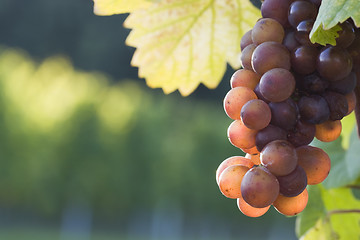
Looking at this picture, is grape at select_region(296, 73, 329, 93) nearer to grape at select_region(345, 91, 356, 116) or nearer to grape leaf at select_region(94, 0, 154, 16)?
grape at select_region(345, 91, 356, 116)

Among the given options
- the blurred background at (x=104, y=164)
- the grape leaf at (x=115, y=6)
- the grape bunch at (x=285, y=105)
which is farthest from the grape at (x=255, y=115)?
the blurred background at (x=104, y=164)

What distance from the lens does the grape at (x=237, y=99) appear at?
0.28 m

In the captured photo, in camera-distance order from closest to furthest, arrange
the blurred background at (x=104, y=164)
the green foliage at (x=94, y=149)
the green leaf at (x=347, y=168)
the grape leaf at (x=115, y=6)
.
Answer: the grape leaf at (x=115, y=6) < the green leaf at (x=347, y=168) < the green foliage at (x=94, y=149) < the blurred background at (x=104, y=164)

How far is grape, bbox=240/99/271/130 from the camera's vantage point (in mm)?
269

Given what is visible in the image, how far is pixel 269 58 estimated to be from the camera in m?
0.28

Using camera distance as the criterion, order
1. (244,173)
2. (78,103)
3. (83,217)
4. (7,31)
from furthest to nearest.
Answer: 1. (7,31)
2. (83,217)
3. (78,103)
4. (244,173)

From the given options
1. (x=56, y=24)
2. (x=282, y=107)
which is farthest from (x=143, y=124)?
(x=282, y=107)

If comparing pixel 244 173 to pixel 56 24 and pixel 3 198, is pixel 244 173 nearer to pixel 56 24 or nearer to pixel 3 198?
pixel 3 198

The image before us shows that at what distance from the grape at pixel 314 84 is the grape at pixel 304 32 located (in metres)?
0.02

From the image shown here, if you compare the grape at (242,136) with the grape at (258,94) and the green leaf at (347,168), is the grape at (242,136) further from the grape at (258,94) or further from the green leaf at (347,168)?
the green leaf at (347,168)

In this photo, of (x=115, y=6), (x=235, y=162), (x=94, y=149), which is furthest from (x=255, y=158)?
(x=94, y=149)

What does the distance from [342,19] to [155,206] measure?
1376 cm

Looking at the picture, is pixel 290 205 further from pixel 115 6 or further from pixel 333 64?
pixel 115 6

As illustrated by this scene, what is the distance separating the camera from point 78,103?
12086mm
